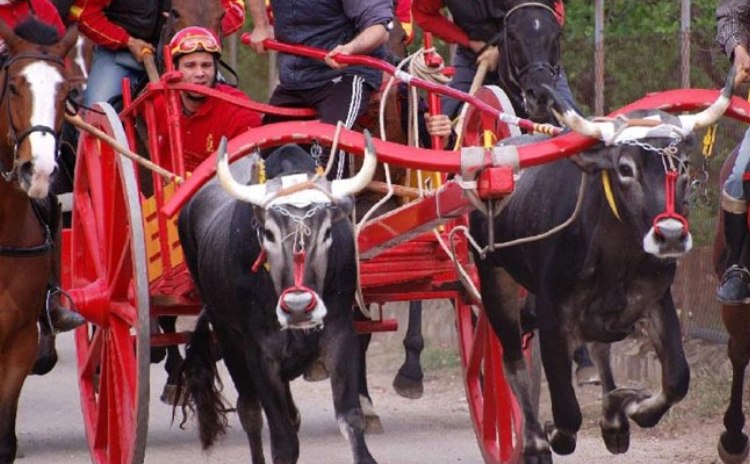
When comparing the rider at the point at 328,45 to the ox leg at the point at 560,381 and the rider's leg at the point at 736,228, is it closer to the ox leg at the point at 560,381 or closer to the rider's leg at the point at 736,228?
the ox leg at the point at 560,381

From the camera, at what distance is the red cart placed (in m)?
8.33

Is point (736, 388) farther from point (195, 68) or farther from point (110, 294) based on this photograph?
point (195, 68)

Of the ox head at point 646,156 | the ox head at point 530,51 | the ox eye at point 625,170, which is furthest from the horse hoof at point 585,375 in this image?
the ox eye at point 625,170

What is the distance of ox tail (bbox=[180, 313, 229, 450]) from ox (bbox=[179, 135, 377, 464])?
1.22ft

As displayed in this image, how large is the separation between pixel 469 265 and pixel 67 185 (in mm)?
2994

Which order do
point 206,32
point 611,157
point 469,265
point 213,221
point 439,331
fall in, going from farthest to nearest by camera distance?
point 439,331 → point 206,32 → point 469,265 → point 213,221 → point 611,157

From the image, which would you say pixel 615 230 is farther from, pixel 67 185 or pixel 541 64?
pixel 67 185

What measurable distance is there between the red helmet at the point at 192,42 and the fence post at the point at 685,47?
10.9ft

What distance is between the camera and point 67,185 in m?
11.0

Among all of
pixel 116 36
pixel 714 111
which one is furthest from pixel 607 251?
pixel 116 36

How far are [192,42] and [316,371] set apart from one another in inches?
87.8

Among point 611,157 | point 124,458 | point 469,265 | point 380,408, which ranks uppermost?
point 611,157

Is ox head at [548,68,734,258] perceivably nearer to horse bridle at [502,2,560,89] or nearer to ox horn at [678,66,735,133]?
ox horn at [678,66,735,133]

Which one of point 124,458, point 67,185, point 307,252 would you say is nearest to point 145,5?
point 67,185
